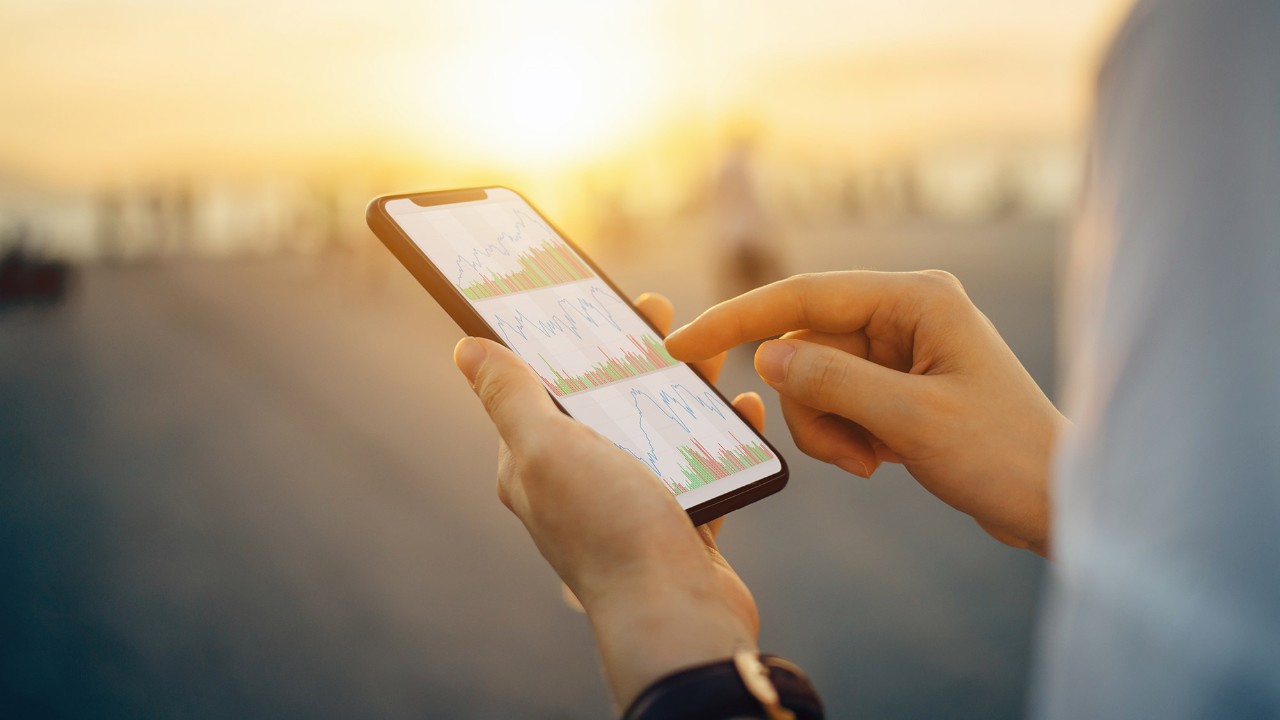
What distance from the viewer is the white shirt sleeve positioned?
0.73 metres

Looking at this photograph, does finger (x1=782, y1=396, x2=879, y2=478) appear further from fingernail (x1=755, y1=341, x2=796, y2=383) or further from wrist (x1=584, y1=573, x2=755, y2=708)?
wrist (x1=584, y1=573, x2=755, y2=708)

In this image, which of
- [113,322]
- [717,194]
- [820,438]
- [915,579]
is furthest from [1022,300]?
[113,322]

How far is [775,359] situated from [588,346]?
0.49 m

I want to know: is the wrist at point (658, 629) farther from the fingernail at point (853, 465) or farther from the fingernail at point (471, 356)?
the fingernail at point (853, 465)

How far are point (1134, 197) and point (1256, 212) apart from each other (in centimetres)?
12

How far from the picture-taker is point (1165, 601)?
0.76m

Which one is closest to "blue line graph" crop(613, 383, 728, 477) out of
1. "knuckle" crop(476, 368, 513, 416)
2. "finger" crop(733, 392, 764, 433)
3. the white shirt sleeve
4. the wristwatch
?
"finger" crop(733, 392, 764, 433)

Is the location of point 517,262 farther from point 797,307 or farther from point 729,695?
point 729,695

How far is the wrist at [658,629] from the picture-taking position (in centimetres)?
117

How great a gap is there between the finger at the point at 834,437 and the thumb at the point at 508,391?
81cm

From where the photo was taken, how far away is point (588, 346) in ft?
7.04

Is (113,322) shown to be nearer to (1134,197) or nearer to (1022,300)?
(1022,300)

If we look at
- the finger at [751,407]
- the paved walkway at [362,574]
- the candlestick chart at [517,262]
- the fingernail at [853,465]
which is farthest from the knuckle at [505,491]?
the paved walkway at [362,574]

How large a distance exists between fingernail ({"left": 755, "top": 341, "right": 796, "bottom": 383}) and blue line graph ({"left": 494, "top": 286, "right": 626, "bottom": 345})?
16.6 inches
